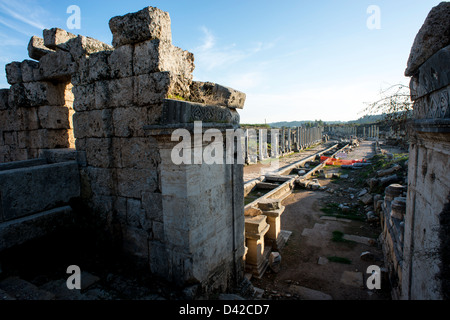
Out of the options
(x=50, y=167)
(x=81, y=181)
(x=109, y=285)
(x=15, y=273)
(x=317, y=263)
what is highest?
(x=50, y=167)

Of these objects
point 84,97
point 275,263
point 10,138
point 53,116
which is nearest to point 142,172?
point 84,97

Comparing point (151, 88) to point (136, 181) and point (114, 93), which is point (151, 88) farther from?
point (136, 181)

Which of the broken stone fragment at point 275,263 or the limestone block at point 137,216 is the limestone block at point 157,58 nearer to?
the limestone block at point 137,216

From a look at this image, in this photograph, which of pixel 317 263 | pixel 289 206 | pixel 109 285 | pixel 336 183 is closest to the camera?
pixel 109 285

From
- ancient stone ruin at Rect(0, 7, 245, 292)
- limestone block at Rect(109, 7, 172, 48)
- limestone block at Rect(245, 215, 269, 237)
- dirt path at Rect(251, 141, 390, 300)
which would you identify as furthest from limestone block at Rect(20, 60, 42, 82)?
dirt path at Rect(251, 141, 390, 300)

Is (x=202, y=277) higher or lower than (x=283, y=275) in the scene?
higher

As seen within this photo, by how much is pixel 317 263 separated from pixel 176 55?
5.24 m

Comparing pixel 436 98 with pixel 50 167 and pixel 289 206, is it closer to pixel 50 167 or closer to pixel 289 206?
pixel 50 167

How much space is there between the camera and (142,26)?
3238mm

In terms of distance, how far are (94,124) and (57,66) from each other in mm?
1835

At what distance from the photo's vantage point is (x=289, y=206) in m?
9.70

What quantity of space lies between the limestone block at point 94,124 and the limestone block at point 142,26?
1.07 m

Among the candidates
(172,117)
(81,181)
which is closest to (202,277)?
(172,117)

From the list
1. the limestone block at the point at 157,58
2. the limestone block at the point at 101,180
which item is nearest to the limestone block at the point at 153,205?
the limestone block at the point at 101,180
